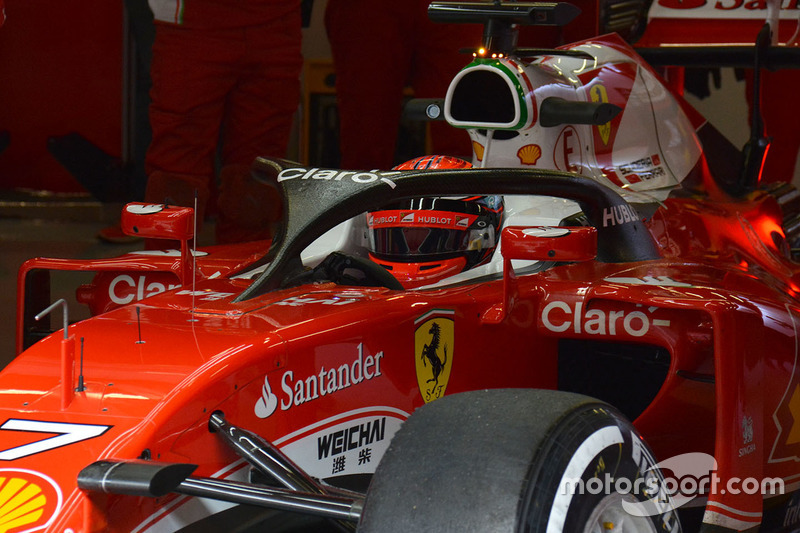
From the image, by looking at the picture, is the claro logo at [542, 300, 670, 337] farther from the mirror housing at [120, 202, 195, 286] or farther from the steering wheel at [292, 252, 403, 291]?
the mirror housing at [120, 202, 195, 286]

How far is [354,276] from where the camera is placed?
7.23 feet

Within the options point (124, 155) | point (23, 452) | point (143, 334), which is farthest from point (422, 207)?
point (124, 155)

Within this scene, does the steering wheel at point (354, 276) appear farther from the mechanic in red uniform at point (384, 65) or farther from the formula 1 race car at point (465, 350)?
the mechanic in red uniform at point (384, 65)

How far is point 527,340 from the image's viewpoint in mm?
2248

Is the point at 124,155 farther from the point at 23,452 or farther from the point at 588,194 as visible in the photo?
the point at 23,452

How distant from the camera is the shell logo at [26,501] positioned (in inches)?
53.5

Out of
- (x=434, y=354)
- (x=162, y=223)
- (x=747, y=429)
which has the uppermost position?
(x=162, y=223)

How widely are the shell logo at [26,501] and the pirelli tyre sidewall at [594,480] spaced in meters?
0.63

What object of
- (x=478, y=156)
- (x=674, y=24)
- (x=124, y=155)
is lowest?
(x=124, y=155)

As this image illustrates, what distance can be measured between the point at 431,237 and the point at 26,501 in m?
1.26

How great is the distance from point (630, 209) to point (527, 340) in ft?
1.56

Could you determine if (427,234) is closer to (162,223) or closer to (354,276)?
(354,276)

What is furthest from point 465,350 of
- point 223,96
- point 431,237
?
point 223,96

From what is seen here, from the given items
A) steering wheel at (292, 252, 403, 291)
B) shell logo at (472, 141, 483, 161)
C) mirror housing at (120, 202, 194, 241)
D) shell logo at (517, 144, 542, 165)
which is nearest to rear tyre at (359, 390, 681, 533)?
steering wheel at (292, 252, 403, 291)
